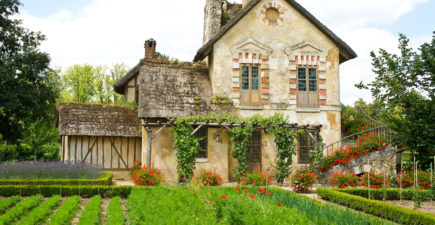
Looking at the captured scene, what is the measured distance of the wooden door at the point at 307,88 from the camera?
17.5 m

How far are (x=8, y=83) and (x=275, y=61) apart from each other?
1470 cm

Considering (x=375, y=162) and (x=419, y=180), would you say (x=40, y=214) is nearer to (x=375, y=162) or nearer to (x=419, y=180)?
(x=419, y=180)

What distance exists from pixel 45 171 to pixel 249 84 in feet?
27.9

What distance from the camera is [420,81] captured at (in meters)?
17.2

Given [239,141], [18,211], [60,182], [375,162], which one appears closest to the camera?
[18,211]

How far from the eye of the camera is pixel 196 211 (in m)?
8.41

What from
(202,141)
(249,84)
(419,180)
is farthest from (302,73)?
(419,180)

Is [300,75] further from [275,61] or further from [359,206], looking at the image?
[359,206]

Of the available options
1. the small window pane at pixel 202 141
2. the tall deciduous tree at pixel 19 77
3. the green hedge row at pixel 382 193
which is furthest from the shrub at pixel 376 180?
the tall deciduous tree at pixel 19 77

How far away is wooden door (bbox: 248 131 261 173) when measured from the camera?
16734 mm

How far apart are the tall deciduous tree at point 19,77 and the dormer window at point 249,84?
41.0 feet

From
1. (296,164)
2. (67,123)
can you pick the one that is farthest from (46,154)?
(296,164)

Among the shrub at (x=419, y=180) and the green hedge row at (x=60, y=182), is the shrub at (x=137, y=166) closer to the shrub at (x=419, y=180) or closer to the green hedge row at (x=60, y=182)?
the green hedge row at (x=60, y=182)

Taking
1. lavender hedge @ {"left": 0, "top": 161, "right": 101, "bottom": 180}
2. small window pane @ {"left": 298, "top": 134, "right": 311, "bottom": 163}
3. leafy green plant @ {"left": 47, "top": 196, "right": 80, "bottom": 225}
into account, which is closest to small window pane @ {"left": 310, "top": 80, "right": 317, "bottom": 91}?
small window pane @ {"left": 298, "top": 134, "right": 311, "bottom": 163}
